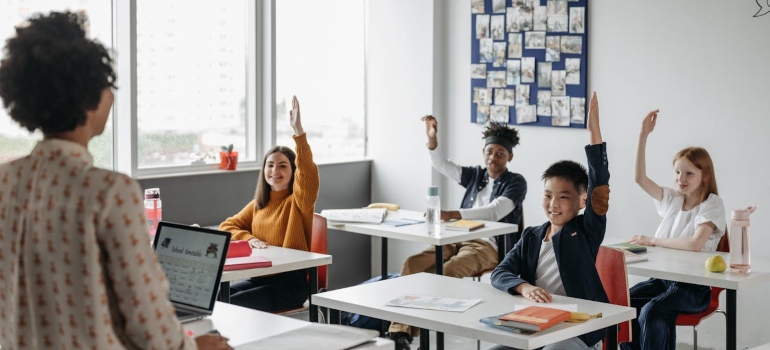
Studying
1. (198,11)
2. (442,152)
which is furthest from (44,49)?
(442,152)

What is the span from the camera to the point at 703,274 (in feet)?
12.1

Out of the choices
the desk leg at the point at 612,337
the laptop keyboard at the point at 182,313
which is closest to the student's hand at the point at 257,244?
the laptop keyboard at the point at 182,313

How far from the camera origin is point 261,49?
19.8 feet

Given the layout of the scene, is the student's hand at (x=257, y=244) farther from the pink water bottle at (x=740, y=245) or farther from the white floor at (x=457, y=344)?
the pink water bottle at (x=740, y=245)

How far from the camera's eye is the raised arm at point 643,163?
4.66 meters

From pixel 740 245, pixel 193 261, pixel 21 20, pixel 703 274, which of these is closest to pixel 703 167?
pixel 740 245

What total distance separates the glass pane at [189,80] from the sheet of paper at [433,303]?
2.80m

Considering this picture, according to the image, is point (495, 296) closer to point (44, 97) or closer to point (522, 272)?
point (522, 272)

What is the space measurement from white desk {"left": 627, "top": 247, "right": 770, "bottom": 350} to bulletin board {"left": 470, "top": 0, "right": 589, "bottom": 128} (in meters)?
1.76

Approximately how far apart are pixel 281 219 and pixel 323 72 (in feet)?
7.19

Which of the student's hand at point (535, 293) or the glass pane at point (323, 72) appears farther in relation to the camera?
the glass pane at point (323, 72)

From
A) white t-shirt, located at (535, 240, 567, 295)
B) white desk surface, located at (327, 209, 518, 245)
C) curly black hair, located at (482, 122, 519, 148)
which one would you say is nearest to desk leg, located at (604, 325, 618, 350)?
white t-shirt, located at (535, 240, 567, 295)

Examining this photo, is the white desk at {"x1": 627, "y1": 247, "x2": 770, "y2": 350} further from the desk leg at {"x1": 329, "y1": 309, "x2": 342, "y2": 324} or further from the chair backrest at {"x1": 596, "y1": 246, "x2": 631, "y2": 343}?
the desk leg at {"x1": 329, "y1": 309, "x2": 342, "y2": 324}

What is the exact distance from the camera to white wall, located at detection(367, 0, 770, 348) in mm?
4988
